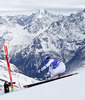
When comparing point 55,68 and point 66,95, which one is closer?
point 66,95

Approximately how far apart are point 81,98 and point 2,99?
156 inches

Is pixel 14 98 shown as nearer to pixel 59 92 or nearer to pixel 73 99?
pixel 59 92

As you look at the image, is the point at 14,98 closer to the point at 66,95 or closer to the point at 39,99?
the point at 39,99

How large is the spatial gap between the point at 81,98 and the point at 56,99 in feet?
3.60

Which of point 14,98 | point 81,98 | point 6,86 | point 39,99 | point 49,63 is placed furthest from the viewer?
point 49,63

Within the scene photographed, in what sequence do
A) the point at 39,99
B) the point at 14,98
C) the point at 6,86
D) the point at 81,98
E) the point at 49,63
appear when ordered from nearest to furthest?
the point at 81,98 < the point at 39,99 < the point at 14,98 < the point at 6,86 < the point at 49,63

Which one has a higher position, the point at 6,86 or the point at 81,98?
the point at 81,98

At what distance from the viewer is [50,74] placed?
2023 cm

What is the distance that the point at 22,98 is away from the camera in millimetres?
9164

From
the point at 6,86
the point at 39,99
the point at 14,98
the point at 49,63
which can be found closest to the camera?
the point at 39,99

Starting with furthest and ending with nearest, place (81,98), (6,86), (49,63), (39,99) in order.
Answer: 1. (49,63)
2. (6,86)
3. (39,99)
4. (81,98)

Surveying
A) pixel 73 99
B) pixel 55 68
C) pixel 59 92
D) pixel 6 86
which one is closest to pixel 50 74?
pixel 55 68

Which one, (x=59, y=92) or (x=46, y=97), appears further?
(x=59, y=92)

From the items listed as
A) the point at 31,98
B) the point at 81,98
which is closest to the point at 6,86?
the point at 31,98
